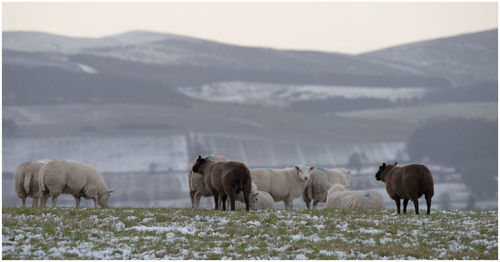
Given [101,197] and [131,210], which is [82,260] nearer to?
[131,210]

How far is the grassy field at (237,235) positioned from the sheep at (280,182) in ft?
19.3

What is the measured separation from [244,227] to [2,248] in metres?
4.77

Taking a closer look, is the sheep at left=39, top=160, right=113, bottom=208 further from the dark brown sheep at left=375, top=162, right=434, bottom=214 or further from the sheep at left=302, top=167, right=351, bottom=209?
the dark brown sheep at left=375, top=162, right=434, bottom=214

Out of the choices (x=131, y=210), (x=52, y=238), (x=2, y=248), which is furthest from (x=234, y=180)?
(x=2, y=248)

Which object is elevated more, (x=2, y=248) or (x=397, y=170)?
(x=397, y=170)

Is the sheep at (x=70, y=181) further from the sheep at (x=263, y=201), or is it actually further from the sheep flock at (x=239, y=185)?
the sheep at (x=263, y=201)

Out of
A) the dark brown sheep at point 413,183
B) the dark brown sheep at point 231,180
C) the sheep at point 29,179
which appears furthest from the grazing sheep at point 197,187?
the dark brown sheep at point 413,183

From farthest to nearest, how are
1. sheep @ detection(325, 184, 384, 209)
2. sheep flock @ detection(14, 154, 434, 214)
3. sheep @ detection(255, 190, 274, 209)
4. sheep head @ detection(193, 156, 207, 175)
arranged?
sheep @ detection(255, 190, 274, 209), sheep @ detection(325, 184, 384, 209), sheep head @ detection(193, 156, 207, 175), sheep flock @ detection(14, 154, 434, 214)

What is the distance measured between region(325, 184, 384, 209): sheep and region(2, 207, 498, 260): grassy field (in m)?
3.66

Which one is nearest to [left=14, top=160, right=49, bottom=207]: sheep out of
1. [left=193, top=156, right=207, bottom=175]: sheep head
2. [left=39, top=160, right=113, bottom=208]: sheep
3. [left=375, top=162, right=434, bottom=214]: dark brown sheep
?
[left=39, top=160, right=113, bottom=208]: sheep

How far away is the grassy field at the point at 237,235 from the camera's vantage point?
45.3 ft

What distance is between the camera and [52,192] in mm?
22969

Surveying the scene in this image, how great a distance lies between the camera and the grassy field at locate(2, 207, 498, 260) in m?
13.8

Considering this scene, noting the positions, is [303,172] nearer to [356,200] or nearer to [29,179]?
[356,200]
